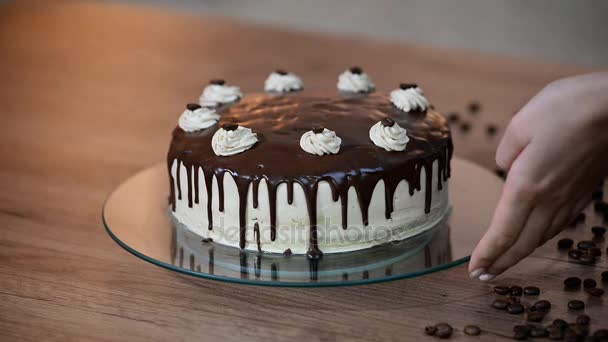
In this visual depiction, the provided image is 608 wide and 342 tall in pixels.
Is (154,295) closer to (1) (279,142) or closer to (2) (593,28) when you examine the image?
(1) (279,142)

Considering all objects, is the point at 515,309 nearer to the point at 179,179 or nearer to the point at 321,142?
the point at 321,142

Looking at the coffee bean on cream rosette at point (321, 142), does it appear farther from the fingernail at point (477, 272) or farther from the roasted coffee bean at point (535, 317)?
the roasted coffee bean at point (535, 317)

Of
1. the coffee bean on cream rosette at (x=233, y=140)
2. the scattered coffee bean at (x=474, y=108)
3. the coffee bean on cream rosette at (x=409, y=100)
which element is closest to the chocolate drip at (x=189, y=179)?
the coffee bean on cream rosette at (x=233, y=140)

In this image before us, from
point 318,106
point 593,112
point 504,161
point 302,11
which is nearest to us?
point 593,112

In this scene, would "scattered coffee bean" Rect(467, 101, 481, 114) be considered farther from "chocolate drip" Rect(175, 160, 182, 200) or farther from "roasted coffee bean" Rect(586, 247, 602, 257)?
"chocolate drip" Rect(175, 160, 182, 200)

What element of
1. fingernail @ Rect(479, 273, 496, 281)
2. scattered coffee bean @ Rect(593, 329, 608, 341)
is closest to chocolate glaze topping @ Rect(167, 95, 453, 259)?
fingernail @ Rect(479, 273, 496, 281)

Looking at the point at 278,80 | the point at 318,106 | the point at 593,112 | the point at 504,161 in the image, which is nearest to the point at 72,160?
the point at 278,80
